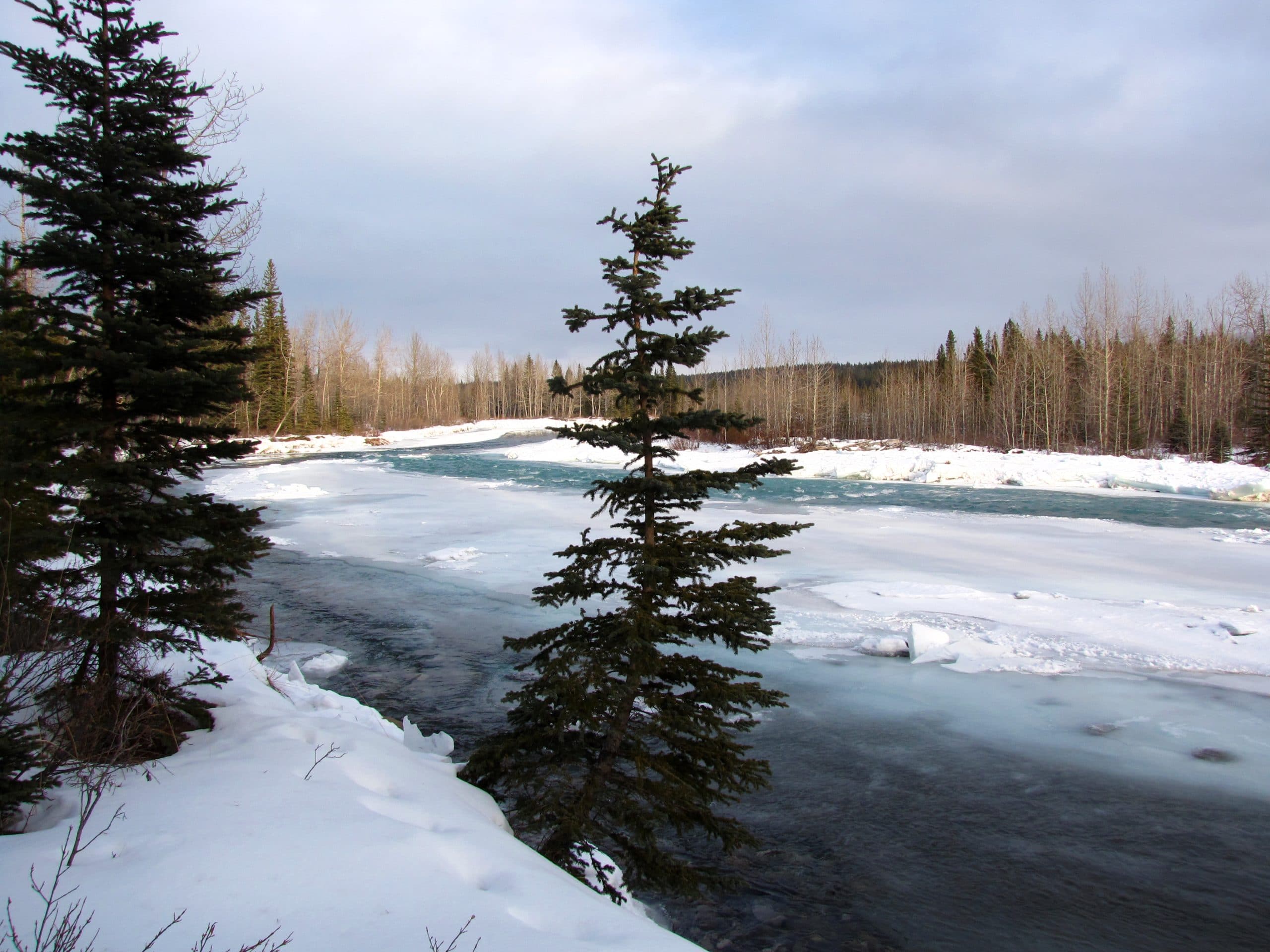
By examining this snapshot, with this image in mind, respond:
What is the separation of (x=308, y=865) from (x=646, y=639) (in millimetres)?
2346

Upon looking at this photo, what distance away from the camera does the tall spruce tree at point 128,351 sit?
4566 millimetres

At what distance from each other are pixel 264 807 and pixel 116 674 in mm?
1843

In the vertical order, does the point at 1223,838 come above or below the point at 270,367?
below

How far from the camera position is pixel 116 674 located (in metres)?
4.79

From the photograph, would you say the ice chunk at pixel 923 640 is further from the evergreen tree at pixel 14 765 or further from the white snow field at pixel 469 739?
the evergreen tree at pixel 14 765

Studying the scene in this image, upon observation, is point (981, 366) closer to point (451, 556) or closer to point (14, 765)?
point (451, 556)

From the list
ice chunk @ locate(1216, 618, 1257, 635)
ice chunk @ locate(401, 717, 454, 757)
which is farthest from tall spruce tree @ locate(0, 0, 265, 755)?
ice chunk @ locate(1216, 618, 1257, 635)

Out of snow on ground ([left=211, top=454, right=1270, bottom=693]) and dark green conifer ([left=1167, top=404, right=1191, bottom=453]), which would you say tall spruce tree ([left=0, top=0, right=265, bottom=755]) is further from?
dark green conifer ([left=1167, top=404, right=1191, bottom=453])

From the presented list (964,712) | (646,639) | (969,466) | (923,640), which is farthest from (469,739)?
(969,466)

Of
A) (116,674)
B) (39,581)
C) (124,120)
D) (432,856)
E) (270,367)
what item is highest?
(270,367)

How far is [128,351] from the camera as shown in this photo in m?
4.76

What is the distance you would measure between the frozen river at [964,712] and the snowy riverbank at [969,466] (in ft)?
27.5

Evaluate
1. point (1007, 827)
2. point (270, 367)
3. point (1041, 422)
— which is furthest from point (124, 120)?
point (1041, 422)

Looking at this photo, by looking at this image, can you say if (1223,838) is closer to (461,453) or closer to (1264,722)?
(1264,722)
